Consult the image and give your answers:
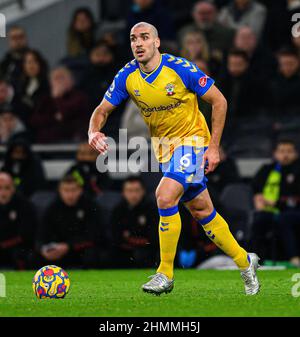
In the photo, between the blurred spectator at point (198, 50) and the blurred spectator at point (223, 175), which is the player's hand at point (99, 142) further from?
the blurred spectator at point (198, 50)

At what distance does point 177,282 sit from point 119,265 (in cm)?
342

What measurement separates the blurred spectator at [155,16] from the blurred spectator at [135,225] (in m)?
2.89

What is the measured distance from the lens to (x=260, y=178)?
14125mm

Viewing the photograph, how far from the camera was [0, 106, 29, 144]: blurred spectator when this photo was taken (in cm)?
1573

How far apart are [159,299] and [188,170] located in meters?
1.10

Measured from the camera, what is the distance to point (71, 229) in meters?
14.2

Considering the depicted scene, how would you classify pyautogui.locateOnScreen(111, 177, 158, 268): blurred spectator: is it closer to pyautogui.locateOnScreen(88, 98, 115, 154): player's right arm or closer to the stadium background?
the stadium background

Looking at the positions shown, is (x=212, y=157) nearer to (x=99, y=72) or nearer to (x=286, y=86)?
(x=286, y=86)

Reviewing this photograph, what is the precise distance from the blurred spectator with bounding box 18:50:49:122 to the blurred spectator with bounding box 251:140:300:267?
3870 millimetres

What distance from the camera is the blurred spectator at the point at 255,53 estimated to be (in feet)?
49.0

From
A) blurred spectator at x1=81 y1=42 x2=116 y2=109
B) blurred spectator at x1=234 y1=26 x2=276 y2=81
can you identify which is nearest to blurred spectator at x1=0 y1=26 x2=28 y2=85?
blurred spectator at x1=81 y1=42 x2=116 y2=109

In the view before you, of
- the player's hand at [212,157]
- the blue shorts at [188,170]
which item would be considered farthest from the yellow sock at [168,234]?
the player's hand at [212,157]
